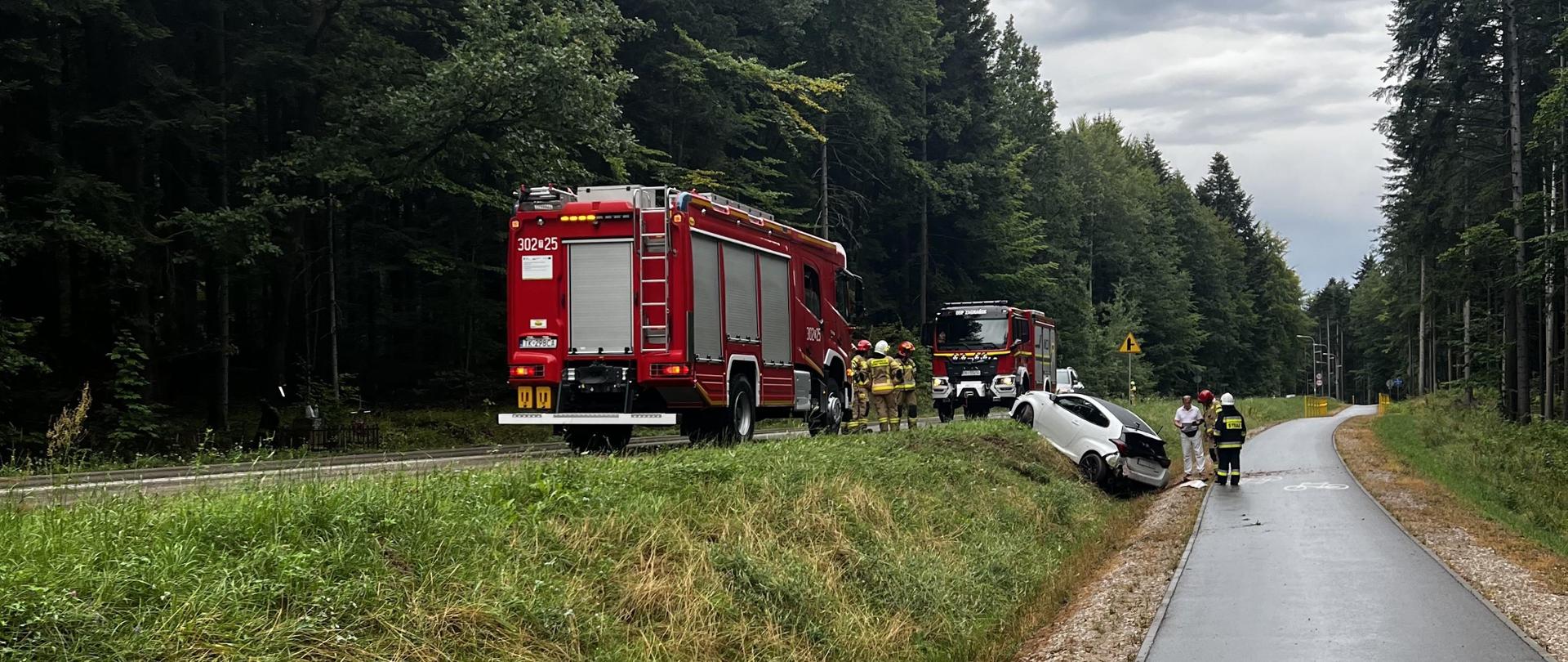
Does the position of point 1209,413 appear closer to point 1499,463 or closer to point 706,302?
point 1499,463

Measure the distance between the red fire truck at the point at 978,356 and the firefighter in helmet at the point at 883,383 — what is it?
11.0m

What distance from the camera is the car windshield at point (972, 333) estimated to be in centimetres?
3156

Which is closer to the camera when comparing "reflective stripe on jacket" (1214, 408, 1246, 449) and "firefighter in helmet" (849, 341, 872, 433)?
"firefighter in helmet" (849, 341, 872, 433)

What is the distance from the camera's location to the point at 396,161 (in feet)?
70.1

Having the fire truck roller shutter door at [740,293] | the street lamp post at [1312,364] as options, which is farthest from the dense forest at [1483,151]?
the street lamp post at [1312,364]

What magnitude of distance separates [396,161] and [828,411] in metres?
8.85

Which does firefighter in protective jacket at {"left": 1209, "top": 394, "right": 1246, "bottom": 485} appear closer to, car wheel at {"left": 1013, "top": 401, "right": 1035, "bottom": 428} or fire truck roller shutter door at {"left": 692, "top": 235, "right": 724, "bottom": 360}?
car wheel at {"left": 1013, "top": 401, "right": 1035, "bottom": 428}

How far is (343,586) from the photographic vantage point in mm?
6320

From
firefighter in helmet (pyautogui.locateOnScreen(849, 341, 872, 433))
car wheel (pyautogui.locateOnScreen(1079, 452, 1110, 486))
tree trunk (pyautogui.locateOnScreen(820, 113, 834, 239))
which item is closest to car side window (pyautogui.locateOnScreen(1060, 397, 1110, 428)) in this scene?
car wheel (pyautogui.locateOnScreen(1079, 452, 1110, 486))

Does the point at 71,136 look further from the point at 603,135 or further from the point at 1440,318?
the point at 1440,318

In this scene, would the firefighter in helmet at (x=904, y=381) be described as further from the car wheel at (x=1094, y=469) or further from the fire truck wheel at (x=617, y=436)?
the fire truck wheel at (x=617, y=436)

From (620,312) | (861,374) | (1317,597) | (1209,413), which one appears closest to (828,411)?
(861,374)

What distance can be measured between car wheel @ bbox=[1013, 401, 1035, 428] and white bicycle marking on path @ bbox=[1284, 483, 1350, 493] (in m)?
4.48

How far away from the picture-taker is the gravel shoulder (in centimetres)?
1011
